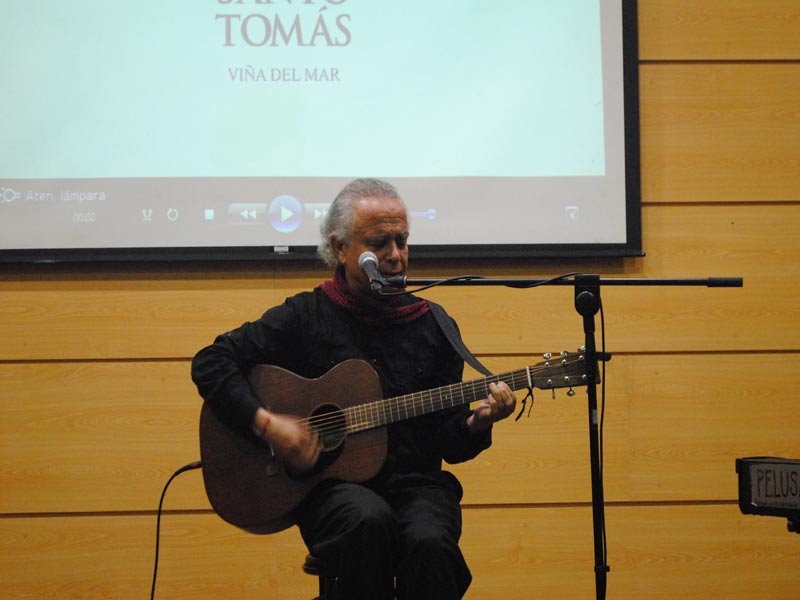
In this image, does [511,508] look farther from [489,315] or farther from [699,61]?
[699,61]

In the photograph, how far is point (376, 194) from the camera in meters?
2.11

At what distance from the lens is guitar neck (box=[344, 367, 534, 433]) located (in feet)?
6.46

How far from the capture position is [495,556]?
9.19ft

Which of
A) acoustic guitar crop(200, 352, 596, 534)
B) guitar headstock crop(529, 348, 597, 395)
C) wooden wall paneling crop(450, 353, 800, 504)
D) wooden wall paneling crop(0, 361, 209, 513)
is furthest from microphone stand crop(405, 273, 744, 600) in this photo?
wooden wall paneling crop(0, 361, 209, 513)

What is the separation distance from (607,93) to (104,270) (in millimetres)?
1729

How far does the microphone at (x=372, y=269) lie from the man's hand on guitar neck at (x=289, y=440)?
1.21ft

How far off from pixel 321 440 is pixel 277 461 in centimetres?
11

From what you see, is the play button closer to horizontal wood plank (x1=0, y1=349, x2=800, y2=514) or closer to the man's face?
horizontal wood plank (x1=0, y1=349, x2=800, y2=514)

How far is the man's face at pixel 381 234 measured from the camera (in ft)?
6.78

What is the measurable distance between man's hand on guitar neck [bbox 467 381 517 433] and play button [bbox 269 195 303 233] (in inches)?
43.1

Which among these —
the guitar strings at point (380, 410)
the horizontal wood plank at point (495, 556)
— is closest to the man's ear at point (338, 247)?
the guitar strings at point (380, 410)

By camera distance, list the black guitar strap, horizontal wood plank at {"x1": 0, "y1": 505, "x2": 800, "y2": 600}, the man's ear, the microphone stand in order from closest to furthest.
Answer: the microphone stand → the black guitar strap → the man's ear → horizontal wood plank at {"x1": 0, "y1": 505, "x2": 800, "y2": 600}

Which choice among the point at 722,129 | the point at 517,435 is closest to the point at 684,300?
the point at 722,129

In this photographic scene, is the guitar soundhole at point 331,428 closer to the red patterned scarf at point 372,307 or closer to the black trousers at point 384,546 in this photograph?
the black trousers at point 384,546
